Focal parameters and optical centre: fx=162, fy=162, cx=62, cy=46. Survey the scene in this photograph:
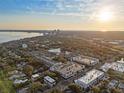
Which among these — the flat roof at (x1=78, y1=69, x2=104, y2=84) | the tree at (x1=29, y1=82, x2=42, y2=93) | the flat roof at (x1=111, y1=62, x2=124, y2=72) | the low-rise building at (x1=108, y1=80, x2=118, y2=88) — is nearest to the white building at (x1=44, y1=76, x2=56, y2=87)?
the tree at (x1=29, y1=82, x2=42, y2=93)

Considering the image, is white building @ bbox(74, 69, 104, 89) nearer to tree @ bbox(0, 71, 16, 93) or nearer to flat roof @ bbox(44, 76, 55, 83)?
flat roof @ bbox(44, 76, 55, 83)

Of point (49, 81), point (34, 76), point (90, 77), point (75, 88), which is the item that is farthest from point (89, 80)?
point (34, 76)

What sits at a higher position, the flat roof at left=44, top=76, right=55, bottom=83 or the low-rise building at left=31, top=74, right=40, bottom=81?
the flat roof at left=44, top=76, right=55, bottom=83

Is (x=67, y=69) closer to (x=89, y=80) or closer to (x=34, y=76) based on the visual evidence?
(x=89, y=80)

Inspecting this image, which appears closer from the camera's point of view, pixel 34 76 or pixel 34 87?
pixel 34 87

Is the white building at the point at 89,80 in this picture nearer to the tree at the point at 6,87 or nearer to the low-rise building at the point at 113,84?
the low-rise building at the point at 113,84

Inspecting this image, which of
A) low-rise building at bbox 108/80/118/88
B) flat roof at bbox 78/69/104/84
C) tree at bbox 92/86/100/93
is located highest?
flat roof at bbox 78/69/104/84

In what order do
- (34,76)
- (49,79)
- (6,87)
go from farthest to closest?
(34,76) → (49,79) → (6,87)

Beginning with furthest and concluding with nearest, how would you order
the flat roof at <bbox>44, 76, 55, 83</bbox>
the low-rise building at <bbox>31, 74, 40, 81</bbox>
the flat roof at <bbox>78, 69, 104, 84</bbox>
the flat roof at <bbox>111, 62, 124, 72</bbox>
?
1. the flat roof at <bbox>111, 62, 124, 72</bbox>
2. the low-rise building at <bbox>31, 74, 40, 81</bbox>
3. the flat roof at <bbox>78, 69, 104, 84</bbox>
4. the flat roof at <bbox>44, 76, 55, 83</bbox>

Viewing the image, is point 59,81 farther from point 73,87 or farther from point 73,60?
point 73,60

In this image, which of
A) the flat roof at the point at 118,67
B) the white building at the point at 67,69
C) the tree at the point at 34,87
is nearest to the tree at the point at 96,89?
the white building at the point at 67,69

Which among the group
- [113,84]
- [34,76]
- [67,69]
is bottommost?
[113,84]

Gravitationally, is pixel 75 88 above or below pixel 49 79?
below
